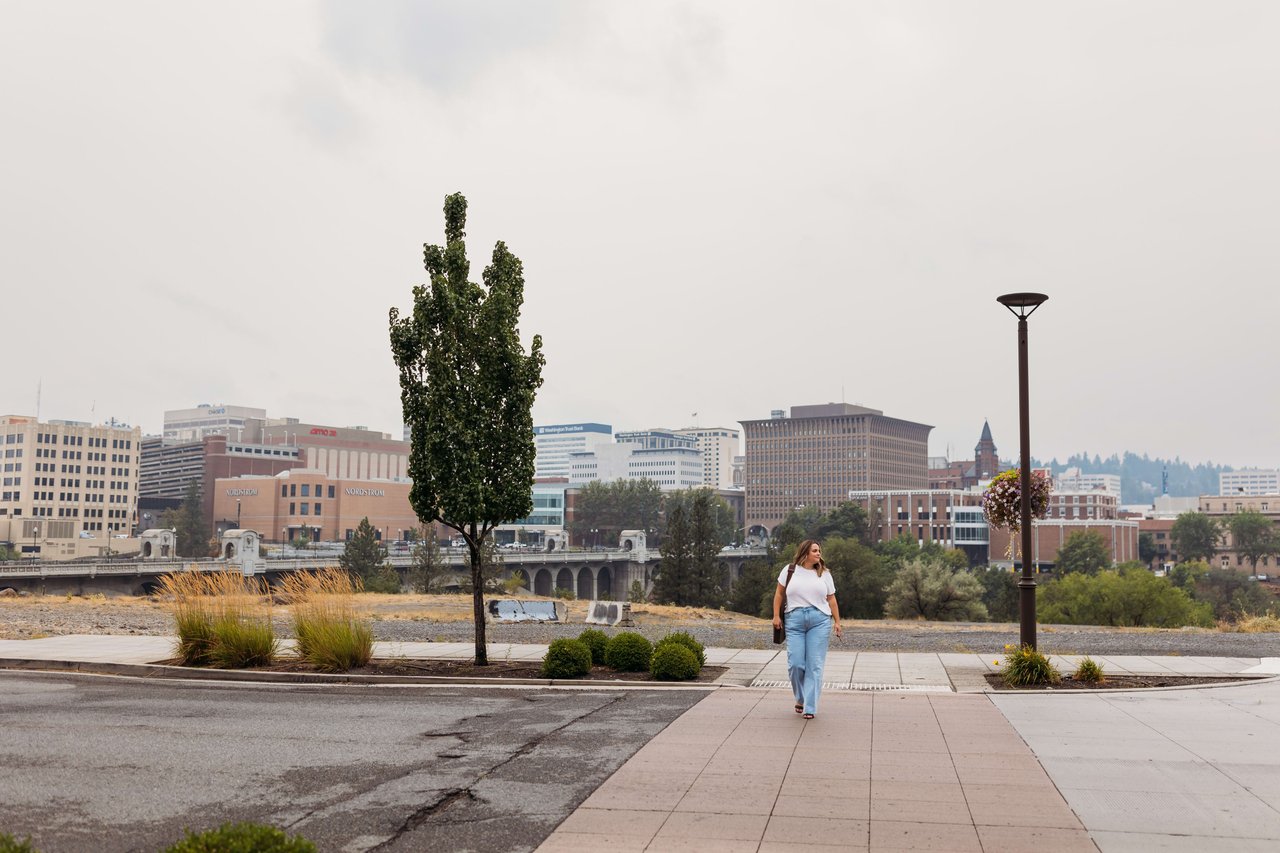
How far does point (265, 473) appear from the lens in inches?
7702

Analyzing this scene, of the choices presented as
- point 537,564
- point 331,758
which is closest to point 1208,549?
point 537,564

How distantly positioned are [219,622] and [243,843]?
1151cm

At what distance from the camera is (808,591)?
1100 centimetres

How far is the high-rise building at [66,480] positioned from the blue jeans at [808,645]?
549 feet

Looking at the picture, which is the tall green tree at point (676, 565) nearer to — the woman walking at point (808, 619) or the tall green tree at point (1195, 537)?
the woman walking at point (808, 619)

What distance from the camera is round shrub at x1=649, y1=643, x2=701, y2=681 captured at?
556 inches

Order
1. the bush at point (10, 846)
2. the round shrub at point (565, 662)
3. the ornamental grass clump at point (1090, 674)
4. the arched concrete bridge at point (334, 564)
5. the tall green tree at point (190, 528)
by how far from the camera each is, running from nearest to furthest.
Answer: the bush at point (10, 846), the ornamental grass clump at point (1090, 674), the round shrub at point (565, 662), the arched concrete bridge at point (334, 564), the tall green tree at point (190, 528)

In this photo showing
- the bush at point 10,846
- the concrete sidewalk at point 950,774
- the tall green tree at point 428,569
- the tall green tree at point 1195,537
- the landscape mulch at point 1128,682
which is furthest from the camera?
the tall green tree at point 1195,537

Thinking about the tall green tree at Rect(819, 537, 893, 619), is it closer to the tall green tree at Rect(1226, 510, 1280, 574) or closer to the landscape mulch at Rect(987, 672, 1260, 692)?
the landscape mulch at Rect(987, 672, 1260, 692)

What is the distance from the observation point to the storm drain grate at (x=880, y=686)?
1341 centimetres

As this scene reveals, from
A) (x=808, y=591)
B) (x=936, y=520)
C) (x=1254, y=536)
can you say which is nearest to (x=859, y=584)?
(x=808, y=591)

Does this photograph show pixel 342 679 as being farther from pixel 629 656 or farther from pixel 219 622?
pixel 629 656

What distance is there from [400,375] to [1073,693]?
1045 centimetres

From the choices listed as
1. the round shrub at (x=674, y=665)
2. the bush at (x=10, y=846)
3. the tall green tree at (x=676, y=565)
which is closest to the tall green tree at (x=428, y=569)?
the tall green tree at (x=676, y=565)
